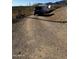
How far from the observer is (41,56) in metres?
1.98

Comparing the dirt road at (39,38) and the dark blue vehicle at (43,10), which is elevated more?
the dark blue vehicle at (43,10)

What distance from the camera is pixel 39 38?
2.00 meters

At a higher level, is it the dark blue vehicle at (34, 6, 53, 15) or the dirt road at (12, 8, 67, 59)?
the dark blue vehicle at (34, 6, 53, 15)

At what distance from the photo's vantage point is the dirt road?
1.96m

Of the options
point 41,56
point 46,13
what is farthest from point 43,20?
point 41,56

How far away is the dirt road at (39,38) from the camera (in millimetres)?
1962

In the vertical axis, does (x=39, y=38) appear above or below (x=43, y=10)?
below
